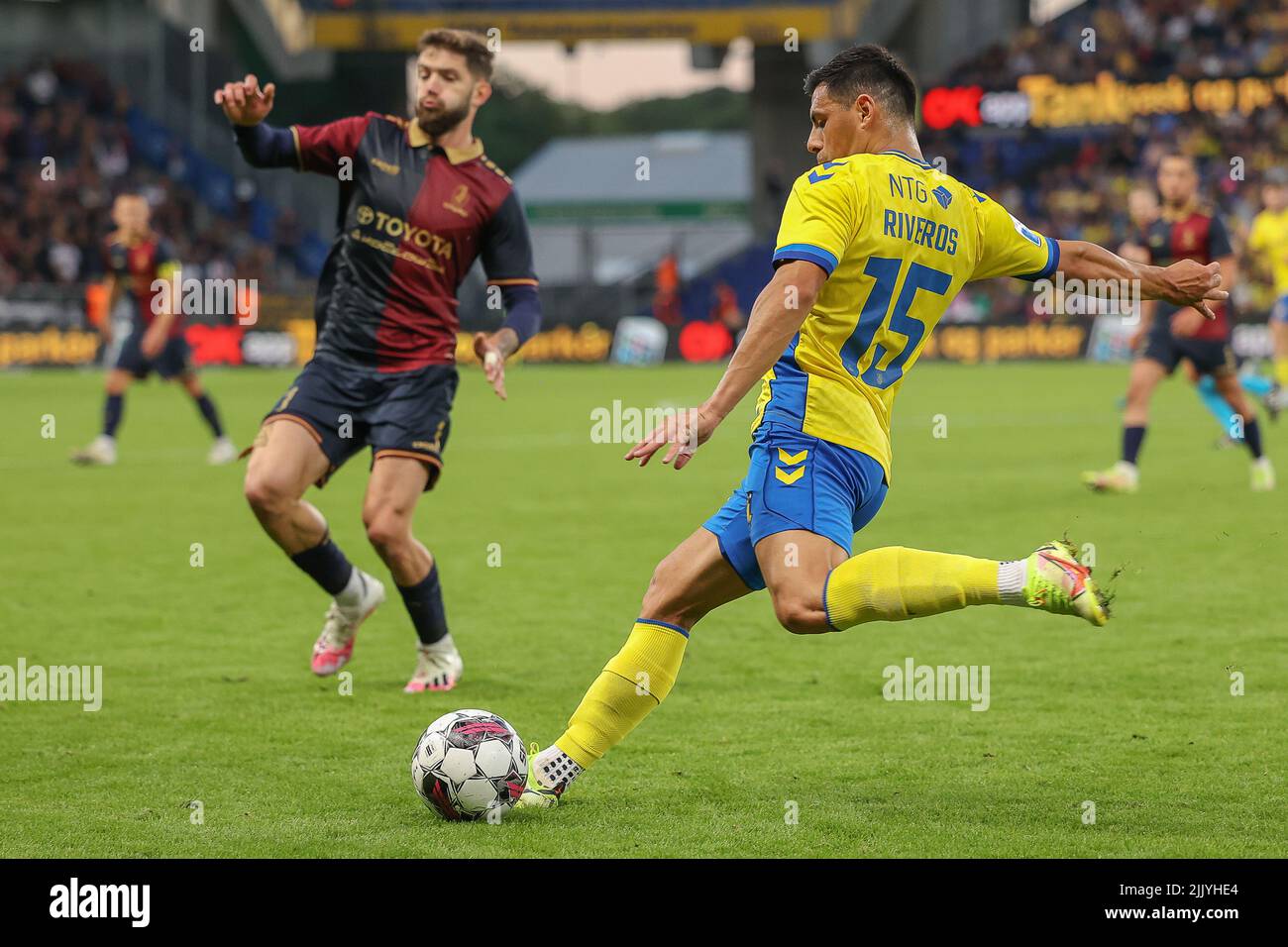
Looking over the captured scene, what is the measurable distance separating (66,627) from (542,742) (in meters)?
3.29

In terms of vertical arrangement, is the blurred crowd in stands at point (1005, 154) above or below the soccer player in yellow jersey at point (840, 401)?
above

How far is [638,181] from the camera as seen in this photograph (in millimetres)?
73062

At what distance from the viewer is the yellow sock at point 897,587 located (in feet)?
14.9

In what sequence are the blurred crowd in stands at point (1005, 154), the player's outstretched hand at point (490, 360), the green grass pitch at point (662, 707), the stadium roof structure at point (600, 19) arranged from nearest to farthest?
1. the green grass pitch at point (662, 707)
2. the player's outstretched hand at point (490, 360)
3. the blurred crowd in stands at point (1005, 154)
4. the stadium roof structure at point (600, 19)

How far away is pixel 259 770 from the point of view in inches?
217

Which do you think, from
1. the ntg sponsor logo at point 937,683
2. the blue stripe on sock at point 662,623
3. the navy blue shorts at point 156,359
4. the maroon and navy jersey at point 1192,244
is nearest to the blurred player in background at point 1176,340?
the maroon and navy jersey at point 1192,244

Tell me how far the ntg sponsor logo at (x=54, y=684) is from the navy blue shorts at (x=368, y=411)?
3.98 ft

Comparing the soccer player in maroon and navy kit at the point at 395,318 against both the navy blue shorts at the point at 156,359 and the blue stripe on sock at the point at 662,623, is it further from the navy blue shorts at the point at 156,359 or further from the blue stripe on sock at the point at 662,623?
the navy blue shorts at the point at 156,359

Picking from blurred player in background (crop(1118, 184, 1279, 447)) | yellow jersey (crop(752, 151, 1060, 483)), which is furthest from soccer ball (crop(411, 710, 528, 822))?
blurred player in background (crop(1118, 184, 1279, 447))

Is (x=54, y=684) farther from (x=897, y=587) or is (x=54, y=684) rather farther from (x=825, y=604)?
(x=897, y=587)

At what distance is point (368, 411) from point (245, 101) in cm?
128

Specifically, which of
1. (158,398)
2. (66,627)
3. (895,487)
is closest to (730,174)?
(158,398)

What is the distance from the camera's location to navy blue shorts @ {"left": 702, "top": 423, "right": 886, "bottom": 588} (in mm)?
4699
